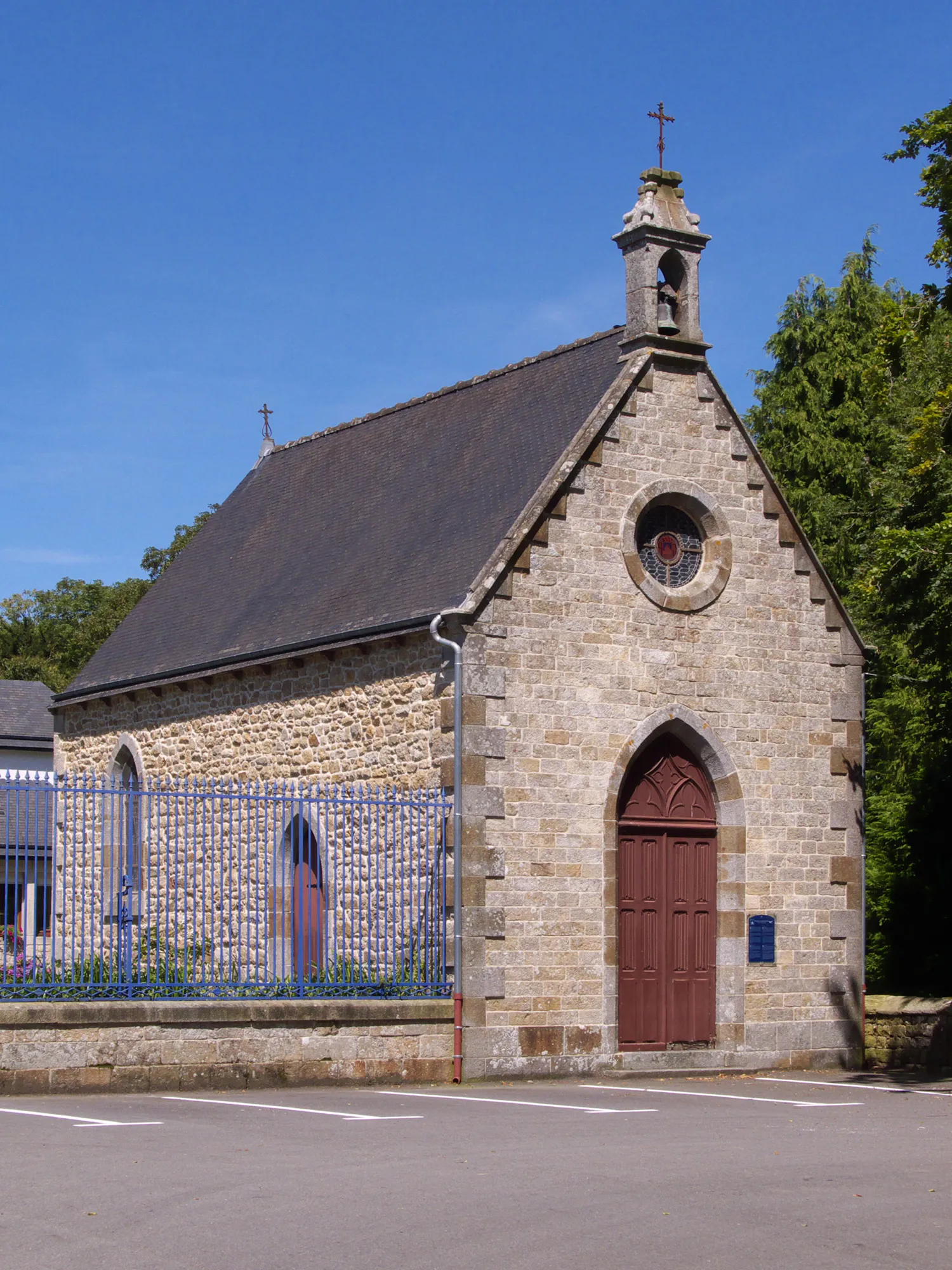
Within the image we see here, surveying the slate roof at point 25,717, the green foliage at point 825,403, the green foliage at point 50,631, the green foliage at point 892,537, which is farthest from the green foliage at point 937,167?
the green foliage at point 50,631

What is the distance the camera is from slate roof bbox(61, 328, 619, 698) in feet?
61.7

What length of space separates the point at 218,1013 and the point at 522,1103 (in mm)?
2618

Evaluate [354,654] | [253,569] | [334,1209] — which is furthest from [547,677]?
[334,1209]

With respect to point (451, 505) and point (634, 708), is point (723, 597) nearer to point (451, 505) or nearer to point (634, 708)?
point (634, 708)

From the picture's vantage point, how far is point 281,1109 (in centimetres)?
1313

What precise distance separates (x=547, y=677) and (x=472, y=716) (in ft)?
3.18

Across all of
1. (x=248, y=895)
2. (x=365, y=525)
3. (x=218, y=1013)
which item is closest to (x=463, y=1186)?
(x=218, y=1013)

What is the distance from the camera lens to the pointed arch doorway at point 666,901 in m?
18.1

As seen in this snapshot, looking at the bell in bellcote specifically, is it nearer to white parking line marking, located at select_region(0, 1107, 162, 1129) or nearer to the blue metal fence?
the blue metal fence

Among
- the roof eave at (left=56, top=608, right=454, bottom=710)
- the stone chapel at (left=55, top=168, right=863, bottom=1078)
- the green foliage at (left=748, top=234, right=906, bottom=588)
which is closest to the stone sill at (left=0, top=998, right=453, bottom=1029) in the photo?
the stone chapel at (left=55, top=168, right=863, bottom=1078)

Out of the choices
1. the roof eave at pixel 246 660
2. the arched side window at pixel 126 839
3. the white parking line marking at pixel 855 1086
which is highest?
the roof eave at pixel 246 660

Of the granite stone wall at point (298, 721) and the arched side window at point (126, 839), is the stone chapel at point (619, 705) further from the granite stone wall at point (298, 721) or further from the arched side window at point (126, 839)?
the arched side window at point (126, 839)

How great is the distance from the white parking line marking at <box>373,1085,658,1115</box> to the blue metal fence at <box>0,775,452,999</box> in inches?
53.8

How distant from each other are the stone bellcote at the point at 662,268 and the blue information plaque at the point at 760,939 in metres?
6.00
